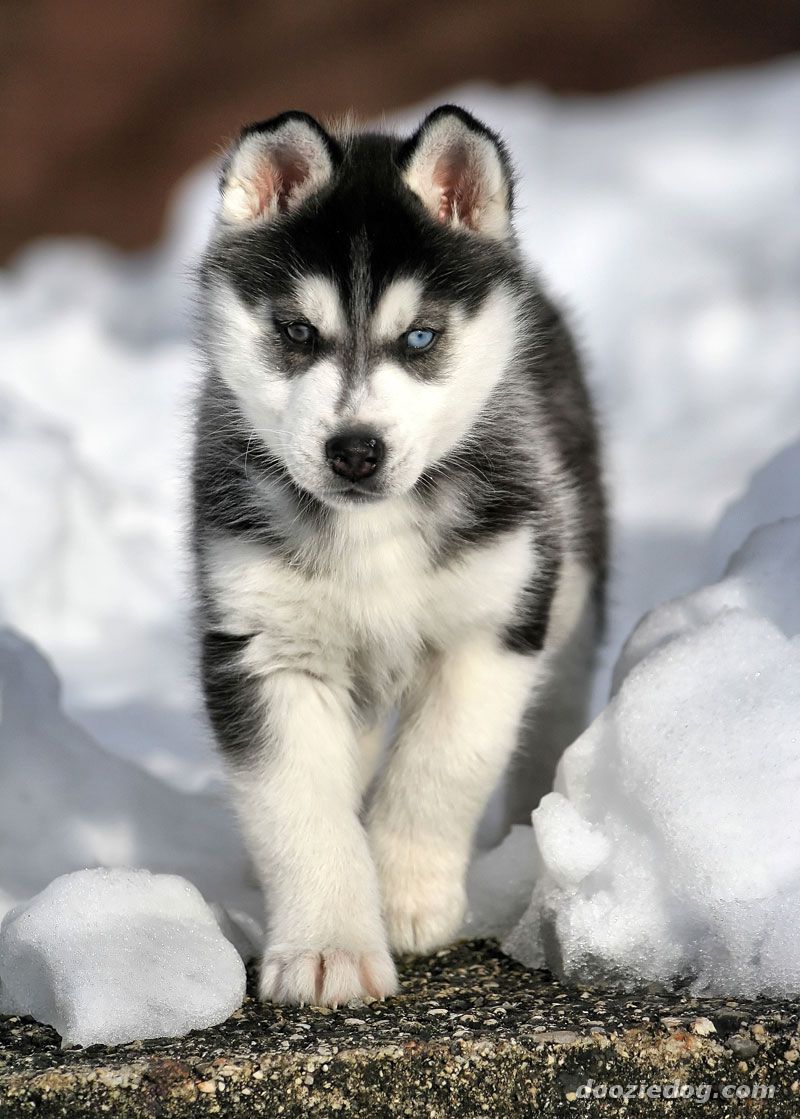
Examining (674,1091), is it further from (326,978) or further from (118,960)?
Answer: (118,960)

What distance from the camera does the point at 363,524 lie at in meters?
3.24

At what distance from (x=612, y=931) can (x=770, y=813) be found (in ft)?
1.26

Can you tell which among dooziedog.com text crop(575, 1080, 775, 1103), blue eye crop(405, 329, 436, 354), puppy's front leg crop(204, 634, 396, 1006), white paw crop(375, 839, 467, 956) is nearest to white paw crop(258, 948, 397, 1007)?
puppy's front leg crop(204, 634, 396, 1006)

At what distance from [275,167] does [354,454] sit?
789 mm

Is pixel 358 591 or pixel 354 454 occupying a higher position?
pixel 354 454

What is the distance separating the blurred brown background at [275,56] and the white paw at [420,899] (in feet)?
24.0

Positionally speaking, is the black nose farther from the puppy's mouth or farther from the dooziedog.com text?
the dooziedog.com text

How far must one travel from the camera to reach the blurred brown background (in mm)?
9781

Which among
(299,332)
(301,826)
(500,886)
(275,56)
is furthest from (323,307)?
(275,56)

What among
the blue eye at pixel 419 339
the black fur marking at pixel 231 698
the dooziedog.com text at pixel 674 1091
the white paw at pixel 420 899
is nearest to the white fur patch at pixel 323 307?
the blue eye at pixel 419 339

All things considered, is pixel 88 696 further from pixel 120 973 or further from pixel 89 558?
pixel 120 973

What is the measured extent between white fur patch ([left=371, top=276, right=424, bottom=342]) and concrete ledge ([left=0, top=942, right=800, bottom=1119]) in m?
1.33

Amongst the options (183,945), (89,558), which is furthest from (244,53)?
(183,945)

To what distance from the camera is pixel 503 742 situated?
3342 mm
